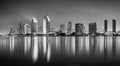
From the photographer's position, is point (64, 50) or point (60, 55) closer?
point (60, 55)

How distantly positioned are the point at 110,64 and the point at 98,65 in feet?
4.64

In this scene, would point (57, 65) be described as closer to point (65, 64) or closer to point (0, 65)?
point (65, 64)

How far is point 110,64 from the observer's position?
48.7 ft

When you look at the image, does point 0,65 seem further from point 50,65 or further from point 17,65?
point 50,65

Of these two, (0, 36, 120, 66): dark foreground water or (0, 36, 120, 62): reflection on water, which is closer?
(0, 36, 120, 66): dark foreground water

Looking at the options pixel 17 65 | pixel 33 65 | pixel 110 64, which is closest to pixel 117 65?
pixel 110 64

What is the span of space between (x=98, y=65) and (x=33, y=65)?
5169 mm

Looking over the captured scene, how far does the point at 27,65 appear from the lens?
45.8ft

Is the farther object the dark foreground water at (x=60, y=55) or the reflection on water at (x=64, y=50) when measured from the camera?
the reflection on water at (x=64, y=50)

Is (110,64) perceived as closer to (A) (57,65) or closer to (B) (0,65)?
(A) (57,65)

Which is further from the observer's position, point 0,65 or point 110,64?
point 110,64

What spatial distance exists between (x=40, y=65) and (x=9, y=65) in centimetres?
241

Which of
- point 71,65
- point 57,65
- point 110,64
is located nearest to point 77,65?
point 71,65

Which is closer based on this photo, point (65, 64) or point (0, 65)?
point (0, 65)
